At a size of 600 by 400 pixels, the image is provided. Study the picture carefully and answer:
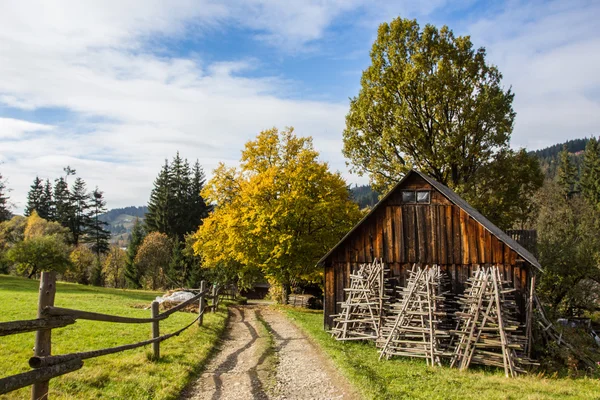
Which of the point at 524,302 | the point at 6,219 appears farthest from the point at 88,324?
the point at 6,219

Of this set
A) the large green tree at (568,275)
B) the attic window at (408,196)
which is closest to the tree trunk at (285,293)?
the attic window at (408,196)

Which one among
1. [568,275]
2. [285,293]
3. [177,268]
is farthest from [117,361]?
[177,268]

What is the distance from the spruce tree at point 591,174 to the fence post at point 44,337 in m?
70.8

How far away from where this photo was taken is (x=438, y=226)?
55.2ft

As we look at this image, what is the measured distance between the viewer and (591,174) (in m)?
65.1

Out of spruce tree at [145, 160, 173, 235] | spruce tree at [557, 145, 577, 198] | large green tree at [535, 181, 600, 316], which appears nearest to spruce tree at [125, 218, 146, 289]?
spruce tree at [145, 160, 173, 235]

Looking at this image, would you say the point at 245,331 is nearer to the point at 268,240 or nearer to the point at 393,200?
the point at 393,200

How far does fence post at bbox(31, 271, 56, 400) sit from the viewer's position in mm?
6012

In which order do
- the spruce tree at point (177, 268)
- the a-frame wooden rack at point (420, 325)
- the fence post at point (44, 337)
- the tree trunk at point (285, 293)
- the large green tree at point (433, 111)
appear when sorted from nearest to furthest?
the fence post at point (44, 337) < the a-frame wooden rack at point (420, 325) < the large green tree at point (433, 111) < the tree trunk at point (285, 293) < the spruce tree at point (177, 268)

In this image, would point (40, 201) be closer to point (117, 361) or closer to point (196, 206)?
point (196, 206)

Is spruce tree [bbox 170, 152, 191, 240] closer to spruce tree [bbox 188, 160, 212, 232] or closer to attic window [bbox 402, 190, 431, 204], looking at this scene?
spruce tree [bbox 188, 160, 212, 232]

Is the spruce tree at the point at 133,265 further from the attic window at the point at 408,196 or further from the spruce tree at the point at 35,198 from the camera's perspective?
the attic window at the point at 408,196

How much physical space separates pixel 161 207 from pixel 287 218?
45639mm

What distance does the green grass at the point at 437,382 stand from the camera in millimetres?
9461
